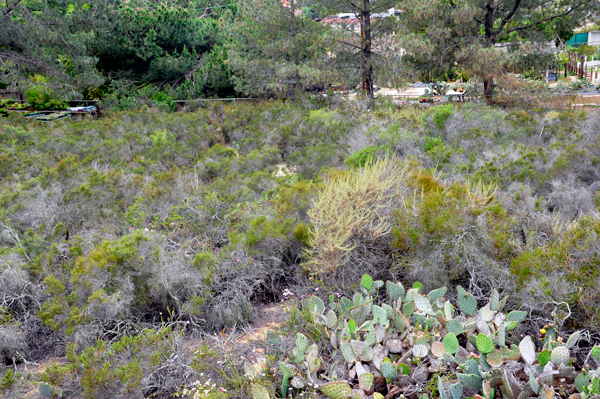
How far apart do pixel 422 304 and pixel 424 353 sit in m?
0.55

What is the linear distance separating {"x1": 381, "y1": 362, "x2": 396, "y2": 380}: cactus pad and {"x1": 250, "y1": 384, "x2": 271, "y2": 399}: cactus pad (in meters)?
0.88

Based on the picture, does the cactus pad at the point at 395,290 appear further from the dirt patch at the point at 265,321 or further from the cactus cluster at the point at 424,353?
the dirt patch at the point at 265,321

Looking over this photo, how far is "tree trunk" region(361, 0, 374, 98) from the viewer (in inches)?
626

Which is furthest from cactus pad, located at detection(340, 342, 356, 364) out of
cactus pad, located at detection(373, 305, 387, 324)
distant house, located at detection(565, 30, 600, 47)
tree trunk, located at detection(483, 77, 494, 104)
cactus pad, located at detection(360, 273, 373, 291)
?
distant house, located at detection(565, 30, 600, 47)

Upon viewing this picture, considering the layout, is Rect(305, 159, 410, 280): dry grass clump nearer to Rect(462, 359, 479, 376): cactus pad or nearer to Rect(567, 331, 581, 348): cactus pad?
A: Rect(462, 359, 479, 376): cactus pad

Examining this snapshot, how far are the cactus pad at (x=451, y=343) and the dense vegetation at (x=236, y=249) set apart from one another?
0.94 meters

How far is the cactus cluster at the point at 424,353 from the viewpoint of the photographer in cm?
342

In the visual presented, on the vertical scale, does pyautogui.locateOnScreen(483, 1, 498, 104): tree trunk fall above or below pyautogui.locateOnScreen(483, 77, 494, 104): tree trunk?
above

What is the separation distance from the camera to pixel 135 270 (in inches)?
196

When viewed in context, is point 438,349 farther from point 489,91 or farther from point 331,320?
point 489,91

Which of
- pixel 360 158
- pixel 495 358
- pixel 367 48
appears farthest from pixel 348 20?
pixel 495 358

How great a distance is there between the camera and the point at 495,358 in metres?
3.56

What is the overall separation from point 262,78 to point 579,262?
1358 centimetres

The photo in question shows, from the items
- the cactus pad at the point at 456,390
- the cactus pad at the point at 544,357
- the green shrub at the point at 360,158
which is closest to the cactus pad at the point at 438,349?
the cactus pad at the point at 456,390
